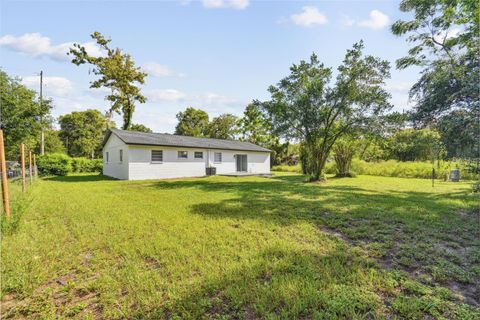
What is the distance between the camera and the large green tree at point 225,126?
130 ft

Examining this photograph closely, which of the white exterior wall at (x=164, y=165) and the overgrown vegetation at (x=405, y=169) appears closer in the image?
the white exterior wall at (x=164, y=165)

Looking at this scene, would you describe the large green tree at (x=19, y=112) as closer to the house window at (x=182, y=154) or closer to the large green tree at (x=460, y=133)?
the house window at (x=182, y=154)

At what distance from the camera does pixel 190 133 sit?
134 feet

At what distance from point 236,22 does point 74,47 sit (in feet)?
72.5

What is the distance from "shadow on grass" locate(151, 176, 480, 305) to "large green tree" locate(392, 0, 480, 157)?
2010 mm

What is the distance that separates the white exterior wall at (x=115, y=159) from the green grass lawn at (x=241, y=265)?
32.6ft

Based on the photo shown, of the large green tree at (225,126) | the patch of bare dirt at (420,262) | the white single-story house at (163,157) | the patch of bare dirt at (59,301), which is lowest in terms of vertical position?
the patch of bare dirt at (59,301)

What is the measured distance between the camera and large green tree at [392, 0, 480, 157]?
5.69 metres

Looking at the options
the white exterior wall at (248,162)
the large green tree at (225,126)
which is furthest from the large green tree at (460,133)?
the large green tree at (225,126)

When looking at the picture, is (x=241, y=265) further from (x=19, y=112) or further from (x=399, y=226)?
(x=19, y=112)

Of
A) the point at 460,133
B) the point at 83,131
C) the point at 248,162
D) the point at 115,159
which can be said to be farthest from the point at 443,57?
the point at 83,131

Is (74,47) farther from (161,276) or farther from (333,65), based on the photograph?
(161,276)

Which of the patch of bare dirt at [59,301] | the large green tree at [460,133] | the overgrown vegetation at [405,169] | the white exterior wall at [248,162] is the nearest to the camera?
the patch of bare dirt at [59,301]

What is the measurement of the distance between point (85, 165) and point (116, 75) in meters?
9.97
